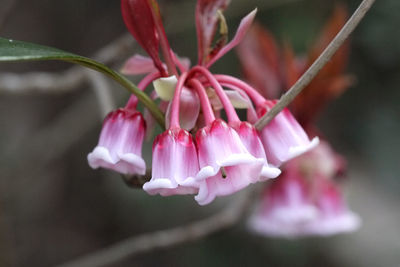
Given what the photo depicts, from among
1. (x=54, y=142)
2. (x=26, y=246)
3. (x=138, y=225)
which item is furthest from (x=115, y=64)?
(x=26, y=246)

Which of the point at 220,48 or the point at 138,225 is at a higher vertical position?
the point at 220,48

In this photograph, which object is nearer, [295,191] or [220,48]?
[220,48]

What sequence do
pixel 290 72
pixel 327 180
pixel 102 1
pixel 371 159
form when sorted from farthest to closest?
1. pixel 102 1
2. pixel 371 159
3. pixel 327 180
4. pixel 290 72

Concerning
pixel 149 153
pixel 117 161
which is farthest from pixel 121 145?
pixel 149 153

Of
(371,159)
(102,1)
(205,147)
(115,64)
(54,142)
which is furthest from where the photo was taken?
(102,1)

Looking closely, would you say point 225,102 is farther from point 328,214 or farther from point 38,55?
point 328,214

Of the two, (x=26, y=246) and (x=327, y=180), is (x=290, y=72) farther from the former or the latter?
(x=26, y=246)

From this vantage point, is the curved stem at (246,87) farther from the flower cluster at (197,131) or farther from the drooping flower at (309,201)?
the drooping flower at (309,201)

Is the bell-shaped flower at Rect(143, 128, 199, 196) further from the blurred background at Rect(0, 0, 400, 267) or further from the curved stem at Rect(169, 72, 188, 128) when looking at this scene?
the blurred background at Rect(0, 0, 400, 267)
